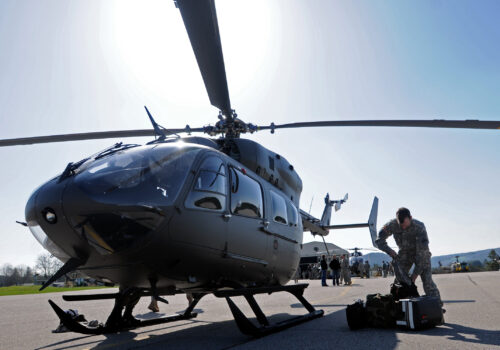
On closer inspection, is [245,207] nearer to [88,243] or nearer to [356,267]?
[88,243]

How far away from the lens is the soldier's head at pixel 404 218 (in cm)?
552

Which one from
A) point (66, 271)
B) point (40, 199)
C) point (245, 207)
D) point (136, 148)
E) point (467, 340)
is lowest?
point (467, 340)

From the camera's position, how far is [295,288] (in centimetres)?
596

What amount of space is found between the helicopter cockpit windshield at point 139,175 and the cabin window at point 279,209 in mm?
2105

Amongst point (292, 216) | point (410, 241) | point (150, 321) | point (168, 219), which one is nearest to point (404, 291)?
point (410, 241)

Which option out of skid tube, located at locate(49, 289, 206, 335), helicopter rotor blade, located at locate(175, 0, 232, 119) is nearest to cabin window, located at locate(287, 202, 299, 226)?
helicopter rotor blade, located at locate(175, 0, 232, 119)

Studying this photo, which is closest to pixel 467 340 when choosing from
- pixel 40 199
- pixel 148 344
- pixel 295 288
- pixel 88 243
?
pixel 295 288

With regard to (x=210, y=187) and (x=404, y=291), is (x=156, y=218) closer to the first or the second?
(x=210, y=187)

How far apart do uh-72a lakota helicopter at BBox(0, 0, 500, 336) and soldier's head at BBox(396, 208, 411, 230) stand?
1713 mm

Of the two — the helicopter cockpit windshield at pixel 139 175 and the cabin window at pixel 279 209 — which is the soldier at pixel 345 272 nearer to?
the cabin window at pixel 279 209

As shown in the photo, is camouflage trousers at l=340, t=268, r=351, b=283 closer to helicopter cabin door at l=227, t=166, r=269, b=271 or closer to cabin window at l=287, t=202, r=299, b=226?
cabin window at l=287, t=202, r=299, b=226

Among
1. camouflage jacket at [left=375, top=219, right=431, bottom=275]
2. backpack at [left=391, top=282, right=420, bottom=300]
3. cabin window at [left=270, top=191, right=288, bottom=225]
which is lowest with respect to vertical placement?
backpack at [left=391, top=282, right=420, bottom=300]

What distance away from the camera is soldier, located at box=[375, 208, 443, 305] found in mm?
5461

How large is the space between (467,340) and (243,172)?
3.19 meters
